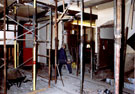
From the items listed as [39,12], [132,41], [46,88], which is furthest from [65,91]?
[39,12]

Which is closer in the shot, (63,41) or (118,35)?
(118,35)

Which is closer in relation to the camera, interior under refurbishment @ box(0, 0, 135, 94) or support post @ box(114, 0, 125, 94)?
support post @ box(114, 0, 125, 94)

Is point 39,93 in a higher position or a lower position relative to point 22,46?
lower

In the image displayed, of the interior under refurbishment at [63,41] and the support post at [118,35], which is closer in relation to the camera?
the support post at [118,35]

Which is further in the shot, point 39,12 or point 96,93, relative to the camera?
point 39,12

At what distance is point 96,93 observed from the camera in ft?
12.8

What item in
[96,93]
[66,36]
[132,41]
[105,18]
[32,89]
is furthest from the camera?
[66,36]

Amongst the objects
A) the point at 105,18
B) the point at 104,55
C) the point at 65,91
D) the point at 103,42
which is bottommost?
the point at 65,91

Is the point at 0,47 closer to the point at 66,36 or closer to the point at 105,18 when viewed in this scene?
the point at 66,36

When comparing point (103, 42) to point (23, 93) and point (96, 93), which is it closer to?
point (96, 93)

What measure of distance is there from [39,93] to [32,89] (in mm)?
364

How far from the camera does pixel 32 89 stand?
4172 mm

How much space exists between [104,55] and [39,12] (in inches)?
175

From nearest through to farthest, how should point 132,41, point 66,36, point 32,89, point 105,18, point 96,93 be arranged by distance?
point 96,93, point 32,89, point 132,41, point 105,18, point 66,36
